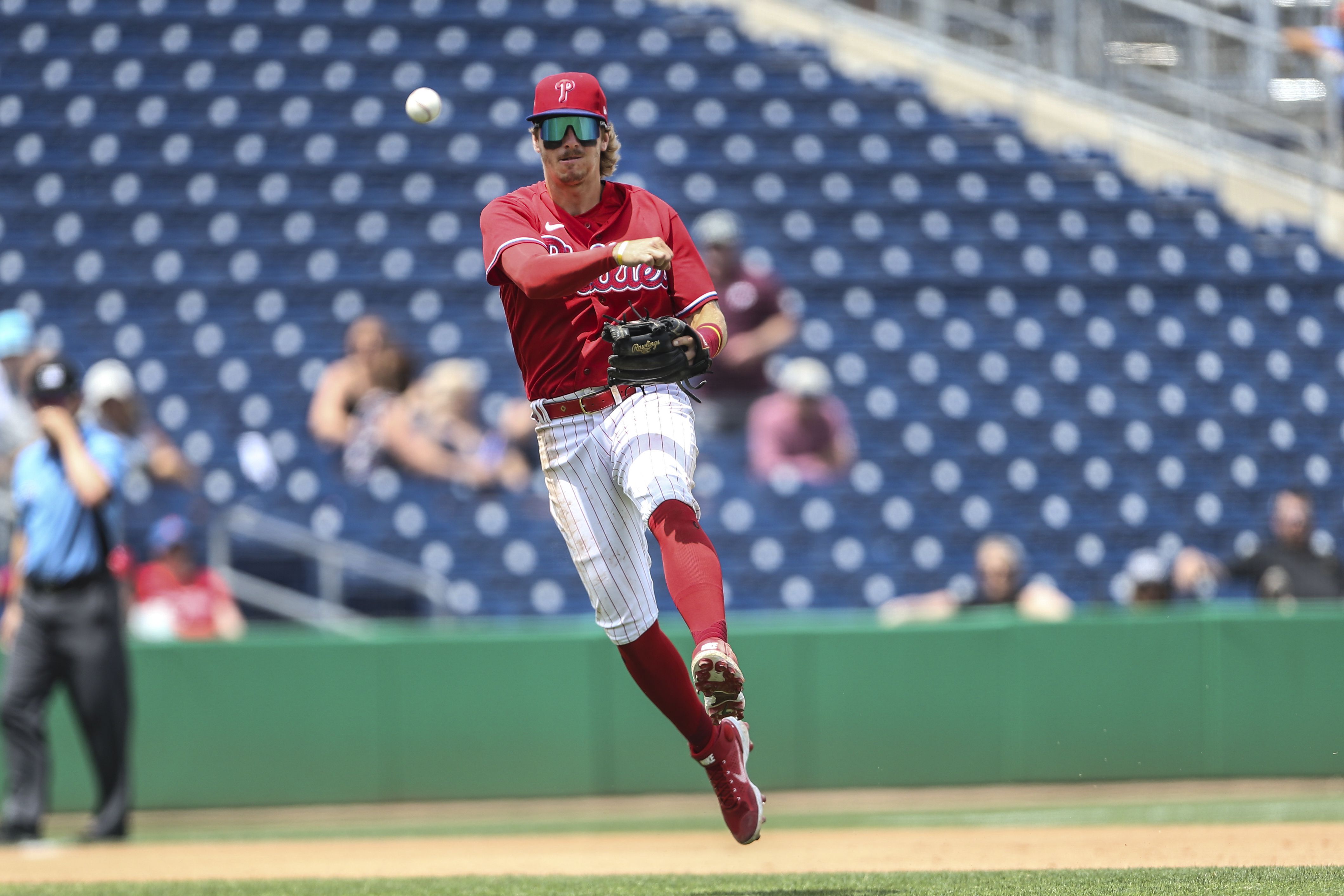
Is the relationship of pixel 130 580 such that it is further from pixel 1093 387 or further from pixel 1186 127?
pixel 1186 127

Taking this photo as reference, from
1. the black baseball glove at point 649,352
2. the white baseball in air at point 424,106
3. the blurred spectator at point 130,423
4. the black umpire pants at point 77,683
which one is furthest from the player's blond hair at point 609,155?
the blurred spectator at point 130,423

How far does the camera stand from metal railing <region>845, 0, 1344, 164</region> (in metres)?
11.4

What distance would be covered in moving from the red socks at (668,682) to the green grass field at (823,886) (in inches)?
18.3

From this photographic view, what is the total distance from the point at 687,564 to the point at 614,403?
1.59ft

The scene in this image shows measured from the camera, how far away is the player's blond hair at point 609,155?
13.6ft

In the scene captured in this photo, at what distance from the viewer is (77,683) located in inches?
260

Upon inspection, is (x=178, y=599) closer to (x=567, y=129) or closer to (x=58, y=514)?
(x=58, y=514)

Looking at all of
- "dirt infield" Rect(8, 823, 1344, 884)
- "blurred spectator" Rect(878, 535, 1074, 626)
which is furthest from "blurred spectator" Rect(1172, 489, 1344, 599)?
"dirt infield" Rect(8, 823, 1344, 884)

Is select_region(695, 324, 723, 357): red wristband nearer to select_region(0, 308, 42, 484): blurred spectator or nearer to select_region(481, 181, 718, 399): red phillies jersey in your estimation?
select_region(481, 181, 718, 399): red phillies jersey

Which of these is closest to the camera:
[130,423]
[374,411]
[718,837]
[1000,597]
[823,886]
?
[823,886]

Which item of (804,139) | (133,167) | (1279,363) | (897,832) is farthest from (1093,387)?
(133,167)

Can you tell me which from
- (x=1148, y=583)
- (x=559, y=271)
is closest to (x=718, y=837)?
(x=1148, y=583)

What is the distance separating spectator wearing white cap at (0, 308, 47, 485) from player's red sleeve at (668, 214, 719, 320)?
5199mm

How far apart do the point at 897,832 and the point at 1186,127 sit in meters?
7.15
